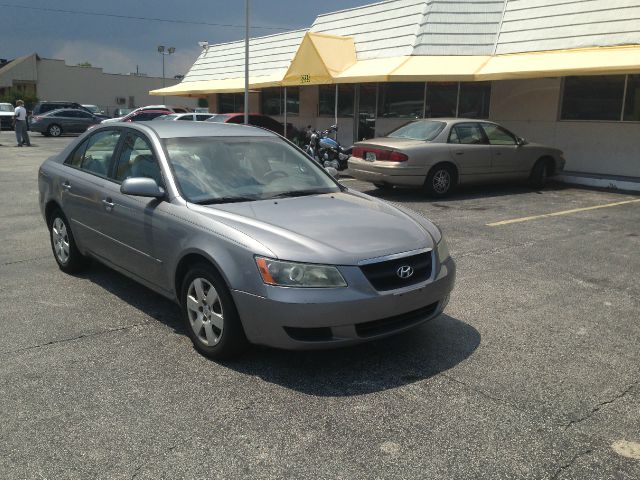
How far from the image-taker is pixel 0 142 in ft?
86.4

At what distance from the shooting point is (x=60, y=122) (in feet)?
104

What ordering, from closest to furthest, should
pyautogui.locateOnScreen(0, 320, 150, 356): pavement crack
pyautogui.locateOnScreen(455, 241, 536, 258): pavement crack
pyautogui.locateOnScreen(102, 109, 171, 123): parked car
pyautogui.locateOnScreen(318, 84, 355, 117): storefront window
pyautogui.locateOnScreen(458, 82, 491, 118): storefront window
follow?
pyautogui.locateOnScreen(0, 320, 150, 356): pavement crack → pyautogui.locateOnScreen(455, 241, 536, 258): pavement crack → pyautogui.locateOnScreen(458, 82, 491, 118): storefront window → pyautogui.locateOnScreen(318, 84, 355, 117): storefront window → pyautogui.locateOnScreen(102, 109, 171, 123): parked car

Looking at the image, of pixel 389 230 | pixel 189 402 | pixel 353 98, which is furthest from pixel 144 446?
pixel 353 98

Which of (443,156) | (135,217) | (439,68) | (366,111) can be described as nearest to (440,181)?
(443,156)

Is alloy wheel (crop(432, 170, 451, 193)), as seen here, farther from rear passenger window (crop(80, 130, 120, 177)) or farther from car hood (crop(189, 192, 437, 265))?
rear passenger window (crop(80, 130, 120, 177))

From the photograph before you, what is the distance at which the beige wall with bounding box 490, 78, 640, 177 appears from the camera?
1346cm

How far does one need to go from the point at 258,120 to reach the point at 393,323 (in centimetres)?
1578

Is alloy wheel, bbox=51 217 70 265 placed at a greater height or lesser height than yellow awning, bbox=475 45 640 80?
lesser

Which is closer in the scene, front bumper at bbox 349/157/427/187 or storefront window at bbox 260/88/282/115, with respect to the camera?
front bumper at bbox 349/157/427/187

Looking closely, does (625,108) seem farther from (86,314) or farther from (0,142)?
(0,142)

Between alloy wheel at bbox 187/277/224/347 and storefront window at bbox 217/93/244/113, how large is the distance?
76.1 ft

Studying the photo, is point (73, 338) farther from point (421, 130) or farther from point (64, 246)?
point (421, 130)

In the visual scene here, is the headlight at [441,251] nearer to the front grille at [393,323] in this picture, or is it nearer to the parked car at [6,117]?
Result: the front grille at [393,323]

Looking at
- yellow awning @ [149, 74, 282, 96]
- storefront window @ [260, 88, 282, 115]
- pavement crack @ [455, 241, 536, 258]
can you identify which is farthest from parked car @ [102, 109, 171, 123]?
pavement crack @ [455, 241, 536, 258]
